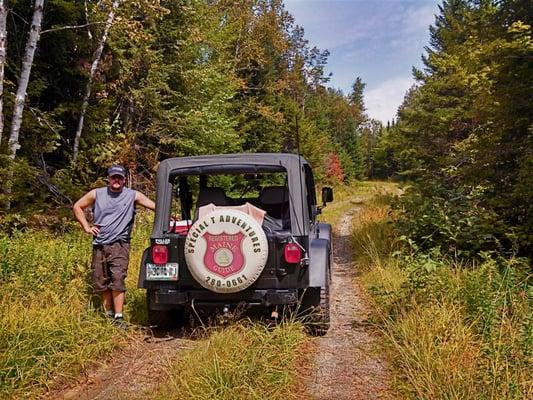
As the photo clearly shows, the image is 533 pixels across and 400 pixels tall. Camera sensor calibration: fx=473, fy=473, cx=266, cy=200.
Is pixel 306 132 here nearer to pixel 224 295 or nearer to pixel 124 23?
pixel 124 23

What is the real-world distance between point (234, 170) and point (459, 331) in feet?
8.78

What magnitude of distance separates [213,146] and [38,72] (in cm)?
730

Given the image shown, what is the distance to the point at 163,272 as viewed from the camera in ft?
15.8

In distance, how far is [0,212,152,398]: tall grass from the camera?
3.74 m

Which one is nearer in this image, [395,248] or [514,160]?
[514,160]

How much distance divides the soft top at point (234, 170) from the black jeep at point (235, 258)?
1 centimetres

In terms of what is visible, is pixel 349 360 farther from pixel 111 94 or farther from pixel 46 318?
pixel 111 94

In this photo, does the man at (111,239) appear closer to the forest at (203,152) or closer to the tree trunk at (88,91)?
the forest at (203,152)

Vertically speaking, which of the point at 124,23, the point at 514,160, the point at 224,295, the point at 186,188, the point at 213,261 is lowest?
the point at 224,295

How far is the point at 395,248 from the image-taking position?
29.8 feet

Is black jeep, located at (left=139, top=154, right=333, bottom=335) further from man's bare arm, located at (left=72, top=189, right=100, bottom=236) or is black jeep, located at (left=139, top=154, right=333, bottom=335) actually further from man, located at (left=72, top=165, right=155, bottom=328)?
man's bare arm, located at (left=72, top=189, right=100, bottom=236)

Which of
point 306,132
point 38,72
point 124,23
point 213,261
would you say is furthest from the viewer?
point 306,132

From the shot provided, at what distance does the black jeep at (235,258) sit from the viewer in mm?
4512

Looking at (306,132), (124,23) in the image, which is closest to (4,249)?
(124,23)
